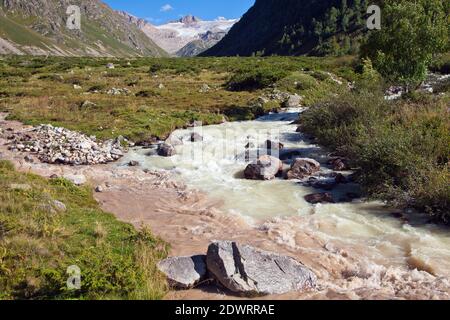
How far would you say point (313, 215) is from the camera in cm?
1237

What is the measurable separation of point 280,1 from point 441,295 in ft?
661

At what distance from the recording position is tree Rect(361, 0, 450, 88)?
23.0 meters

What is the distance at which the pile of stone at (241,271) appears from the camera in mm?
8203

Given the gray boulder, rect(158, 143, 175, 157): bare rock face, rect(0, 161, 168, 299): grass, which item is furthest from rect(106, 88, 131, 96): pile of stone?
rect(0, 161, 168, 299): grass

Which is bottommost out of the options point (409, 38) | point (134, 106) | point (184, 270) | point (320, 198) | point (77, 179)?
point (184, 270)

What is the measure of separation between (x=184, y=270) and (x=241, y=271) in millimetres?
1209

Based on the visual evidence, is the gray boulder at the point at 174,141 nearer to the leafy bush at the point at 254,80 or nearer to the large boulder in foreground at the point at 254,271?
the large boulder in foreground at the point at 254,271

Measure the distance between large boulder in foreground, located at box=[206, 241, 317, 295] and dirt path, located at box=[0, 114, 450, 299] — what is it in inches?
9.5

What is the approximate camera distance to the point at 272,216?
12477 mm

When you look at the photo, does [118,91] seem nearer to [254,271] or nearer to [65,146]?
[65,146]

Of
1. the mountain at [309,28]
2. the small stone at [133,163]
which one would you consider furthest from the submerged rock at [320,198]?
the mountain at [309,28]

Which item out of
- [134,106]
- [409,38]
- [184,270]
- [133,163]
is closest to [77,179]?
[133,163]

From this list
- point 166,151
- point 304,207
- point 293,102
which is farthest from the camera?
point 293,102

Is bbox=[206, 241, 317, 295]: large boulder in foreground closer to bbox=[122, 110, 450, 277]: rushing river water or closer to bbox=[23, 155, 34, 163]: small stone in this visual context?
bbox=[122, 110, 450, 277]: rushing river water
